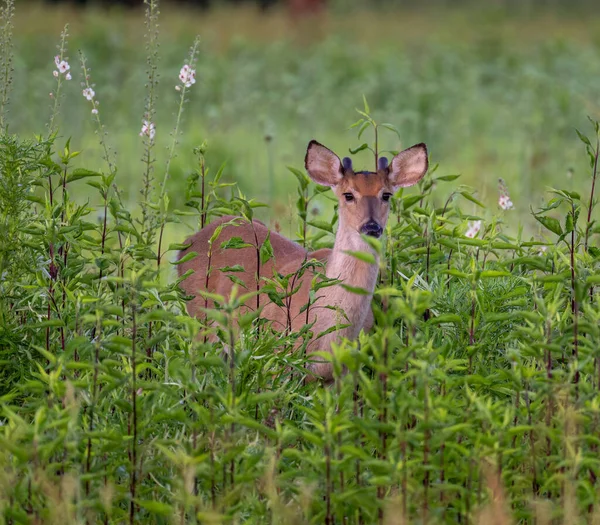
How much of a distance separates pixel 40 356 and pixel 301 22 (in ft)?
56.5

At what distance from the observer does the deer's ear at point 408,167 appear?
15.8ft

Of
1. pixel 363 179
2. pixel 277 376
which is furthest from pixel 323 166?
pixel 277 376

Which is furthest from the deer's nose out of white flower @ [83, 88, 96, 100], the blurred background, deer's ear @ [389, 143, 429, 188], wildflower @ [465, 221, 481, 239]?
the blurred background

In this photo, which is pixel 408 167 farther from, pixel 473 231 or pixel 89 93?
pixel 89 93

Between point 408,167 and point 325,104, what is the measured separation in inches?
277

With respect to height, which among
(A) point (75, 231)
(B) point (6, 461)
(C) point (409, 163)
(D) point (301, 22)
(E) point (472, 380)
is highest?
(D) point (301, 22)

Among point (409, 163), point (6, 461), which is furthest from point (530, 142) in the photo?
point (6, 461)

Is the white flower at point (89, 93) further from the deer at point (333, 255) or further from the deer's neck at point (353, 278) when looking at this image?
the deer's neck at point (353, 278)

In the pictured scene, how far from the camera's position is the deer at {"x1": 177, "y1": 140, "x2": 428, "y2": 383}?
4.48 m

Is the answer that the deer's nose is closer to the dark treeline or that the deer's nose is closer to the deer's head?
the deer's head

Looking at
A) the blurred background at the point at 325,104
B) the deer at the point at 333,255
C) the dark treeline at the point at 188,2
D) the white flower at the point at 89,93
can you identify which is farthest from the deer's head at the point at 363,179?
the dark treeline at the point at 188,2

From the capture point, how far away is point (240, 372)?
3.76 metres

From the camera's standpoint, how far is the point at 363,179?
15.9 ft

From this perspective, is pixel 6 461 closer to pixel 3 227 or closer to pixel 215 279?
pixel 3 227
